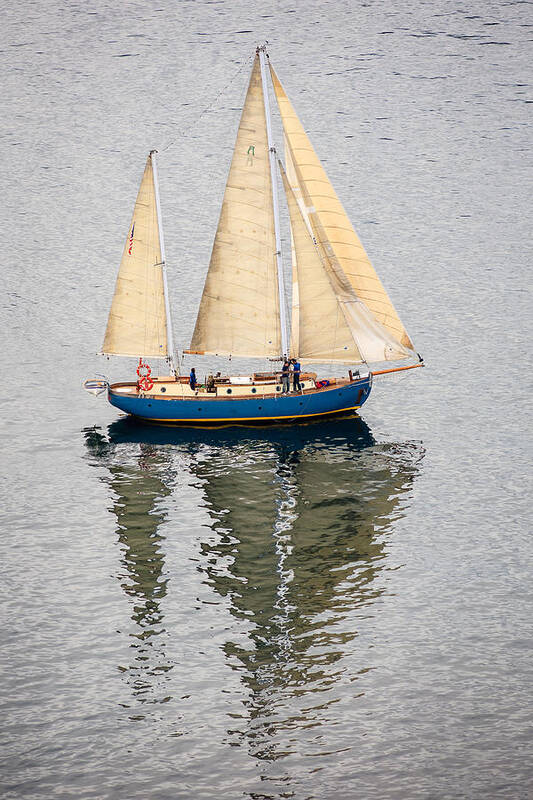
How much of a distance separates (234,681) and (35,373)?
A: 43.1m

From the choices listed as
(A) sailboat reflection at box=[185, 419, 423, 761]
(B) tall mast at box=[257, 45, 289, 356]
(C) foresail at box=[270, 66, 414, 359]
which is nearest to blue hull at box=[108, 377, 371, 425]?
(A) sailboat reflection at box=[185, 419, 423, 761]

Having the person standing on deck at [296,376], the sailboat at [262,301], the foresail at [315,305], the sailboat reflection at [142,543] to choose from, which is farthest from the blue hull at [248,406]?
the sailboat reflection at [142,543]

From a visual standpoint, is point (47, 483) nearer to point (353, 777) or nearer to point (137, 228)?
point (137, 228)

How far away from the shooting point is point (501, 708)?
44938mm

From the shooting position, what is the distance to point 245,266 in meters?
74.8

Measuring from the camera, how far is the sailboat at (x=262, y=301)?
72.2 meters

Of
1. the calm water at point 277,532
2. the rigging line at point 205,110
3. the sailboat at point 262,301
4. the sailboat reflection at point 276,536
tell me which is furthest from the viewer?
the rigging line at point 205,110

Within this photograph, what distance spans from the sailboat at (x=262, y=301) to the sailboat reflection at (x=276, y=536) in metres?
2.24

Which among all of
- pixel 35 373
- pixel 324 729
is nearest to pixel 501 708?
pixel 324 729

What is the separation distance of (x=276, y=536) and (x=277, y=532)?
493mm

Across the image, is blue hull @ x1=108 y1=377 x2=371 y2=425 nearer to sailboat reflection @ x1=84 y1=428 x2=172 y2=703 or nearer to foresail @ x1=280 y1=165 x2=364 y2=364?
foresail @ x1=280 y1=165 x2=364 y2=364

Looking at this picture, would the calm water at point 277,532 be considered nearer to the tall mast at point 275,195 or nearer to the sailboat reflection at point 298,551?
the sailboat reflection at point 298,551

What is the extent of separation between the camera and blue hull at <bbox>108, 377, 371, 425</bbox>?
73.1m

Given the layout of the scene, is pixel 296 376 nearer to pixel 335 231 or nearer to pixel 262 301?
pixel 262 301
